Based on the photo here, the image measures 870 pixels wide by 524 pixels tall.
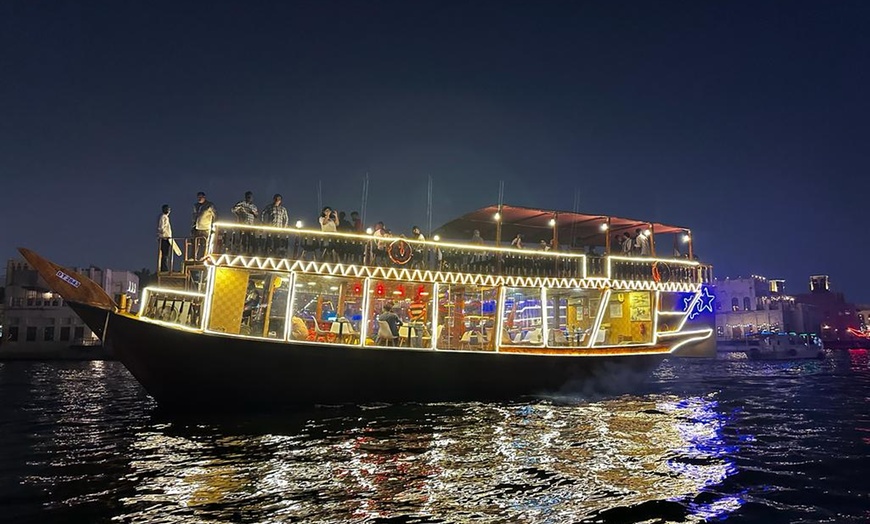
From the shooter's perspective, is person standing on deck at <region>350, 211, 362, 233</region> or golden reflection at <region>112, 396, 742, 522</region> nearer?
golden reflection at <region>112, 396, 742, 522</region>

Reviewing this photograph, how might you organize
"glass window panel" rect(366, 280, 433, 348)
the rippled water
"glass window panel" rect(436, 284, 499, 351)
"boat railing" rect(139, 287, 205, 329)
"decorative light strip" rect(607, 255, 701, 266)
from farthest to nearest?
"decorative light strip" rect(607, 255, 701, 266) → "glass window panel" rect(436, 284, 499, 351) → "glass window panel" rect(366, 280, 433, 348) → "boat railing" rect(139, 287, 205, 329) → the rippled water

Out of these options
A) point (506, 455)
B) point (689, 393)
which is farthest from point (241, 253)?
point (689, 393)

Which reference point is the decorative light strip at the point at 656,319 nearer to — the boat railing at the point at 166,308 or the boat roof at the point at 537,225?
the boat roof at the point at 537,225

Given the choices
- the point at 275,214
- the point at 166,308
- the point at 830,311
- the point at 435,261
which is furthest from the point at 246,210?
the point at 830,311

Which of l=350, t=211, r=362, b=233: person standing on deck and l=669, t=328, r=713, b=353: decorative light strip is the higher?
l=350, t=211, r=362, b=233: person standing on deck

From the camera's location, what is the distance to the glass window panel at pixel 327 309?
41.8ft

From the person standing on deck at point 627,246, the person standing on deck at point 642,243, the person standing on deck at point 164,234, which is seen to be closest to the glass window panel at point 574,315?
the person standing on deck at point 627,246

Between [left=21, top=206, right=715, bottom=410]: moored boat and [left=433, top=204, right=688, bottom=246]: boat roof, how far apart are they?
0.32 ft

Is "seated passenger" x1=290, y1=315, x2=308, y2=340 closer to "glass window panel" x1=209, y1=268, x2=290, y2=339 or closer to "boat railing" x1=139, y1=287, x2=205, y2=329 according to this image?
"glass window panel" x1=209, y1=268, x2=290, y2=339

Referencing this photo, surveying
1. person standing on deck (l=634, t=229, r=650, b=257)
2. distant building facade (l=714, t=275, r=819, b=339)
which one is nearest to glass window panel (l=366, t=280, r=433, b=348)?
person standing on deck (l=634, t=229, r=650, b=257)

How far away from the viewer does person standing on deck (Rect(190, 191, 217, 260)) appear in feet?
41.1

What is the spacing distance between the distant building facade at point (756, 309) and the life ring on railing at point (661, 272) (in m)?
62.1

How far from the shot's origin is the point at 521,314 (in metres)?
19.5

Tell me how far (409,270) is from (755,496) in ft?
28.4
